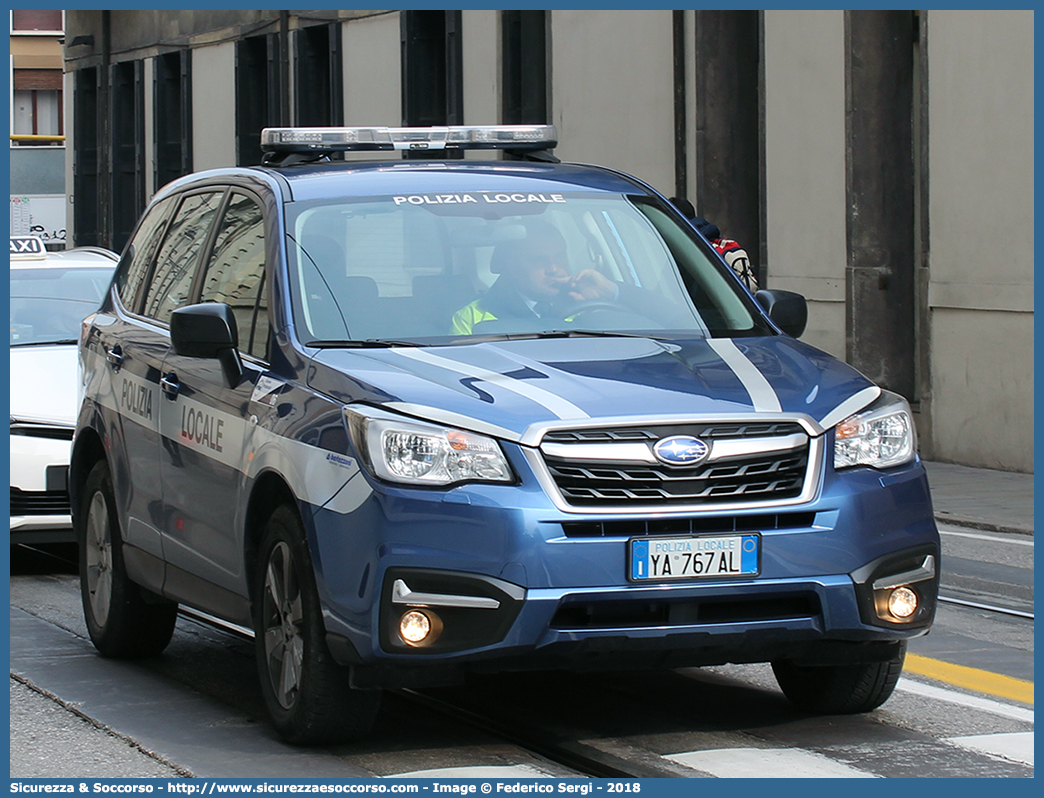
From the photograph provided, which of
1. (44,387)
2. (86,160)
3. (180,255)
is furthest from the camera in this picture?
(86,160)

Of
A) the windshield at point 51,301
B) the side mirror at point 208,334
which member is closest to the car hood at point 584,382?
the side mirror at point 208,334

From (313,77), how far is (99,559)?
24810 millimetres

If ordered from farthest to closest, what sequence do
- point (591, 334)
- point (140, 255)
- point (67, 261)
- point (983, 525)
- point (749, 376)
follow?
point (67, 261)
point (983, 525)
point (140, 255)
point (591, 334)
point (749, 376)

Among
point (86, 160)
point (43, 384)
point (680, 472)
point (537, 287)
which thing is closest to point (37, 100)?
point (86, 160)

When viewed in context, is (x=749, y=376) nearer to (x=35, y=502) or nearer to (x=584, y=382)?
(x=584, y=382)

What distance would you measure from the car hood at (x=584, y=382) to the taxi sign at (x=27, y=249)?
7.67m

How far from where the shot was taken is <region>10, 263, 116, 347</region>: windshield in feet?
38.6

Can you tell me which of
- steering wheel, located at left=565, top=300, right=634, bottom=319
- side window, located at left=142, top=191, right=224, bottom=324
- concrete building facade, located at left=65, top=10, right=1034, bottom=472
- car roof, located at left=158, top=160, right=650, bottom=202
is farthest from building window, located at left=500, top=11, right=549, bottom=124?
steering wheel, located at left=565, top=300, right=634, bottom=319

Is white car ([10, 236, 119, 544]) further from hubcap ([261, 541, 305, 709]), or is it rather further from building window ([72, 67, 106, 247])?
building window ([72, 67, 106, 247])

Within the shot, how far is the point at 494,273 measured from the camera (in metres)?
6.69

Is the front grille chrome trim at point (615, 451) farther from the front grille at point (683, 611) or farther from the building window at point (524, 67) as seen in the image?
Result: the building window at point (524, 67)

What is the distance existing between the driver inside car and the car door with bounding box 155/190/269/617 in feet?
2.49

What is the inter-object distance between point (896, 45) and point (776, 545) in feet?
43.2

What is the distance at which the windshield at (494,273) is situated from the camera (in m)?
6.45
